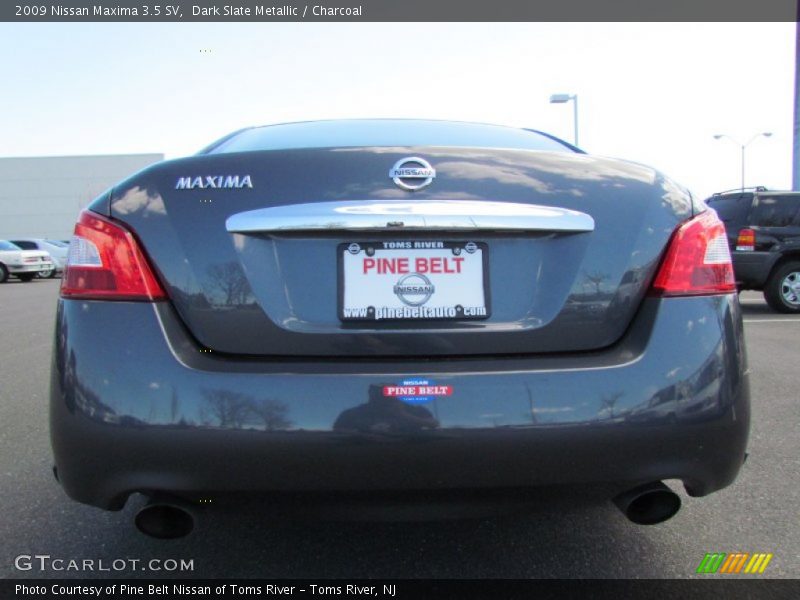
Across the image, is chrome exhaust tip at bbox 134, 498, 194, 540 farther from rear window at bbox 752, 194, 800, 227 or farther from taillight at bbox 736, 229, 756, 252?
rear window at bbox 752, 194, 800, 227

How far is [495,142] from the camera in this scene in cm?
223

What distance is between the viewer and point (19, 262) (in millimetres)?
22344

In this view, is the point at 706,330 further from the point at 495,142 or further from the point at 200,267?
the point at 200,267

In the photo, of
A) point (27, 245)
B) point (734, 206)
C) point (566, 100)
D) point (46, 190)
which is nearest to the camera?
point (734, 206)

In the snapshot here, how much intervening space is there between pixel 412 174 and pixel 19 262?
2450 cm

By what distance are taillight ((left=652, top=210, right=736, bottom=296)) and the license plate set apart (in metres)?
0.49

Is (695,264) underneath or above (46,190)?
above

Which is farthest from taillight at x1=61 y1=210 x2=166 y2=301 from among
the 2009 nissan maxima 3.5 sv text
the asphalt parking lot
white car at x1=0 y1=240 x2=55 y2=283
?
white car at x1=0 y1=240 x2=55 y2=283

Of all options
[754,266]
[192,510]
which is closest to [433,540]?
[192,510]

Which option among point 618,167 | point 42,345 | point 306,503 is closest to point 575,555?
point 306,503

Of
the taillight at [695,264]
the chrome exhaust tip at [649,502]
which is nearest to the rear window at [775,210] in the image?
the taillight at [695,264]

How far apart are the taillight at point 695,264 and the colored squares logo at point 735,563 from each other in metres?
0.97

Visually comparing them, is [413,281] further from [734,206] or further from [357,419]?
[734,206]

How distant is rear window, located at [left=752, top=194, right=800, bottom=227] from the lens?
9320 millimetres
